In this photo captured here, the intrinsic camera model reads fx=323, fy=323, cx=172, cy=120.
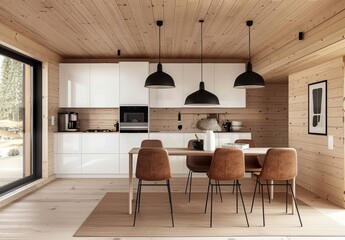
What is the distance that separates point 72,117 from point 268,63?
3965 millimetres

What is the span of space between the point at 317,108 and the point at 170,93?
9.22 ft

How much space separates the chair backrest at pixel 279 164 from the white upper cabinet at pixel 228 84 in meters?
3.05

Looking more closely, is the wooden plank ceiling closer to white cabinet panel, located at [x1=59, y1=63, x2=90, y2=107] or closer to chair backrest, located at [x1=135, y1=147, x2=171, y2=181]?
white cabinet panel, located at [x1=59, y1=63, x2=90, y2=107]

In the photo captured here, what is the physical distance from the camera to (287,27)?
15.1 ft

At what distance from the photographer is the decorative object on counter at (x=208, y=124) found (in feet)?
22.2

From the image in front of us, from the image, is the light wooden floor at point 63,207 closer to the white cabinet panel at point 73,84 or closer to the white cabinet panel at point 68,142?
the white cabinet panel at point 68,142

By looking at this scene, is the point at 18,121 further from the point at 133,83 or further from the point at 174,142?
the point at 174,142

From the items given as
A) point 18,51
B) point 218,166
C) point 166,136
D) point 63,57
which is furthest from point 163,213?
point 63,57

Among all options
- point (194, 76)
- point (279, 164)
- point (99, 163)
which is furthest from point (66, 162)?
point (279, 164)

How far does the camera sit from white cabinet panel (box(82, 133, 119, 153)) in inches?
251

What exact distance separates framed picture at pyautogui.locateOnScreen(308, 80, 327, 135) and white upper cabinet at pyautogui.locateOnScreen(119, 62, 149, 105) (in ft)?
9.83

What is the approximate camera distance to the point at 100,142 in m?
6.38

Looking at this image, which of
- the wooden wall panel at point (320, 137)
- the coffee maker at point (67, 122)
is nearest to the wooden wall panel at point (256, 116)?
the wooden wall panel at point (320, 137)

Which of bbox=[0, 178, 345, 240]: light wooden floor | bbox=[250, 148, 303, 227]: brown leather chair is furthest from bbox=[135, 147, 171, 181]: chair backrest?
bbox=[250, 148, 303, 227]: brown leather chair
